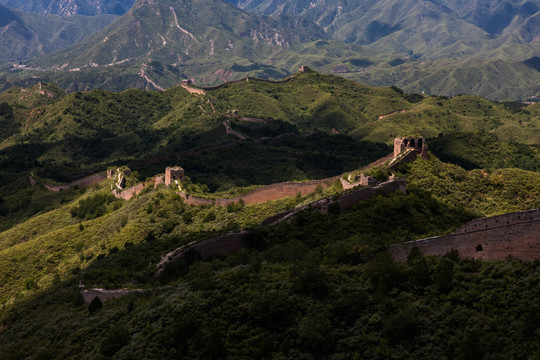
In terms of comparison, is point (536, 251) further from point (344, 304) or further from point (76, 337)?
point (76, 337)

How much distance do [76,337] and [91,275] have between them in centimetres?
907

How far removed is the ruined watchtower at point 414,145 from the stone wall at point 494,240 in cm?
2037

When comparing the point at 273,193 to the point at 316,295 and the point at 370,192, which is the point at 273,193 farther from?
the point at 316,295

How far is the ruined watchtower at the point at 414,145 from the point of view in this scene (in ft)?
162

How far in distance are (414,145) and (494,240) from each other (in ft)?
74.9

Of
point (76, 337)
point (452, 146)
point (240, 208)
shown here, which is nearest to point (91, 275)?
point (76, 337)

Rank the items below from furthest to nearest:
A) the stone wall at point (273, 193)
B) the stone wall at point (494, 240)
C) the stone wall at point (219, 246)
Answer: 1. the stone wall at point (273, 193)
2. the stone wall at point (219, 246)
3. the stone wall at point (494, 240)

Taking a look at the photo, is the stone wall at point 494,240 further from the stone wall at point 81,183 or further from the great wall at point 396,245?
the stone wall at point 81,183

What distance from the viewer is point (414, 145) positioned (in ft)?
164

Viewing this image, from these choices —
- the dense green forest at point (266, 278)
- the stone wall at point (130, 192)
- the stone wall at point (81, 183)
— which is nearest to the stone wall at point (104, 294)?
the dense green forest at point (266, 278)

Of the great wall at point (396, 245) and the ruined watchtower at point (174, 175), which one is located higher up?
the ruined watchtower at point (174, 175)

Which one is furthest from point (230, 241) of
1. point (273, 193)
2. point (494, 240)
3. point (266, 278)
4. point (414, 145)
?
point (414, 145)

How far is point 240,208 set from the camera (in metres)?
50.3

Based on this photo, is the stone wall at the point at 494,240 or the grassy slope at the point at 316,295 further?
the stone wall at the point at 494,240
